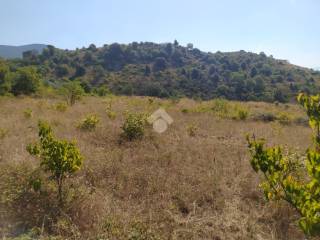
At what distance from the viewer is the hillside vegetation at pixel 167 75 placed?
38659 millimetres

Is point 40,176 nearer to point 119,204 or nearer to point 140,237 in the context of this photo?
point 119,204

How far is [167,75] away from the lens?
161ft

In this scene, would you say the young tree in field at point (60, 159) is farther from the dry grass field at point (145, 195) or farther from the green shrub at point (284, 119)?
the green shrub at point (284, 119)

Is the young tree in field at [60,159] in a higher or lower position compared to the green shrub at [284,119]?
lower

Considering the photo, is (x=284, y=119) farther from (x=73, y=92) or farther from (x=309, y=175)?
(x=309, y=175)

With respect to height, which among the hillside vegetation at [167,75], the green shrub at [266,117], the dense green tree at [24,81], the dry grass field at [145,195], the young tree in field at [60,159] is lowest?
the dry grass field at [145,195]

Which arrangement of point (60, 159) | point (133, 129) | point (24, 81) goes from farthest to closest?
point (24, 81) → point (133, 129) → point (60, 159)

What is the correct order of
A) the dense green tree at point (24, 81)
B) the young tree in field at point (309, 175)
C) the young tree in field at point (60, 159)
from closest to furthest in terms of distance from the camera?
the young tree in field at point (309, 175) < the young tree in field at point (60, 159) < the dense green tree at point (24, 81)

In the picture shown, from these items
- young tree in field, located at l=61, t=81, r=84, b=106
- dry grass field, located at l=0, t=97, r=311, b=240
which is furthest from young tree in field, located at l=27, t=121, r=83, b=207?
young tree in field, located at l=61, t=81, r=84, b=106

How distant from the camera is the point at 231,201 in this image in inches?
193

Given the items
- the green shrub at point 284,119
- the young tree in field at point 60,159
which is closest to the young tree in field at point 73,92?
the green shrub at point 284,119

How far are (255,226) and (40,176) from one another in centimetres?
331

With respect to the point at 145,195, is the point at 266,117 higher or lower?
higher

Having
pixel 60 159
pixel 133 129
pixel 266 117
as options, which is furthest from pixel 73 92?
pixel 60 159
